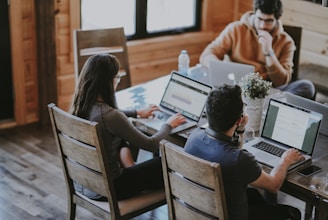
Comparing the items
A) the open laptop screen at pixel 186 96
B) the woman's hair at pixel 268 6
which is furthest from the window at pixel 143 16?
the open laptop screen at pixel 186 96

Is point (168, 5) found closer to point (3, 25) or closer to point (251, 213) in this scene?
point (3, 25)

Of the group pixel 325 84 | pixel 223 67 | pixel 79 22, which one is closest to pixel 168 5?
pixel 79 22

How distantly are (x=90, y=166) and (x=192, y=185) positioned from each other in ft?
2.01

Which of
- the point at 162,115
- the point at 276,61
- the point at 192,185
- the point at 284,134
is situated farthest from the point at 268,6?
the point at 192,185

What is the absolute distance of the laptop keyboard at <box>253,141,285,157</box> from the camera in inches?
130

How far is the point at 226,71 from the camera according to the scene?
13.1ft

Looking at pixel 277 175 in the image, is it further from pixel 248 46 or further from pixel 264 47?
pixel 248 46

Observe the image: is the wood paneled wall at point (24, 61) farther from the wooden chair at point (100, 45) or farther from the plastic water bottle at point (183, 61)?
the plastic water bottle at point (183, 61)

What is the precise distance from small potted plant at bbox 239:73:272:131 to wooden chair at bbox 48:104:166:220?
0.66m

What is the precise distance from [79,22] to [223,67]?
1.64 meters

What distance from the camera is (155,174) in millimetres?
3391

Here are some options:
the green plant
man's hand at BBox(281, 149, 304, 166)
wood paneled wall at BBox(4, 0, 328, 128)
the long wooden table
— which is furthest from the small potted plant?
wood paneled wall at BBox(4, 0, 328, 128)

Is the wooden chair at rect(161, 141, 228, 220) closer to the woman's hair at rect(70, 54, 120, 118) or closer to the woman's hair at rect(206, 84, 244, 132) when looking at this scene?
the woman's hair at rect(206, 84, 244, 132)

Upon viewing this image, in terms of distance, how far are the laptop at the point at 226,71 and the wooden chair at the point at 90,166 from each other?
95cm
